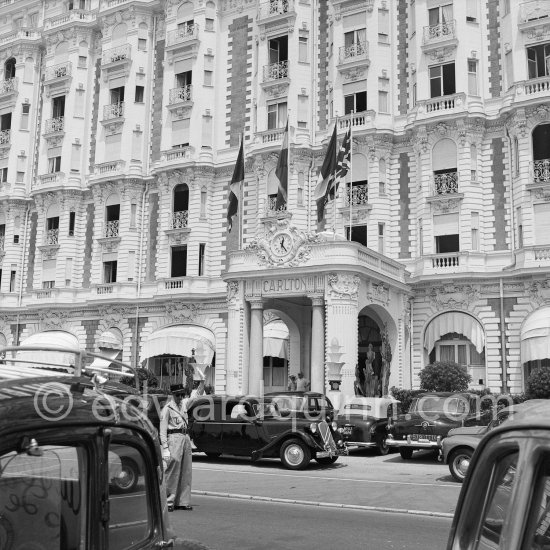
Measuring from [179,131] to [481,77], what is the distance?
53.0ft

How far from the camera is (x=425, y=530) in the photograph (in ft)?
30.6

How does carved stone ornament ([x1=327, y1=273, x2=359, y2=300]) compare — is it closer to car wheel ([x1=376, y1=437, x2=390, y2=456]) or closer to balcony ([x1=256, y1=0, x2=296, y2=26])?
car wheel ([x1=376, y1=437, x2=390, y2=456])

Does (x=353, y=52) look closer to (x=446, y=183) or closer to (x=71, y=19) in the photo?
(x=446, y=183)

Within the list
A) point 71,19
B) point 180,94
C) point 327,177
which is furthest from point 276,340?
point 71,19

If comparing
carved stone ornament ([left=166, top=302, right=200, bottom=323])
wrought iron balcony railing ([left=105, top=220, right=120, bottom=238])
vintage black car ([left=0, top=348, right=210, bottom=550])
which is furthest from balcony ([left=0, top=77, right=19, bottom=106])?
vintage black car ([left=0, top=348, right=210, bottom=550])

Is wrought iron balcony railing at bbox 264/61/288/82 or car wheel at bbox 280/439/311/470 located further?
wrought iron balcony railing at bbox 264/61/288/82

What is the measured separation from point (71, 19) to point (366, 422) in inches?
1329

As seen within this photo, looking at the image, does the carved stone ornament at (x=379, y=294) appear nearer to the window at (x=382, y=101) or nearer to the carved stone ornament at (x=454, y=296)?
the carved stone ornament at (x=454, y=296)

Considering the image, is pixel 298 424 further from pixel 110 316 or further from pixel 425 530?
pixel 110 316

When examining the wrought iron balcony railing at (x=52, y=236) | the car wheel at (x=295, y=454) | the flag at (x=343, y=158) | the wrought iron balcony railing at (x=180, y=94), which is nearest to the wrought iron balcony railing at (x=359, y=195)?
the flag at (x=343, y=158)

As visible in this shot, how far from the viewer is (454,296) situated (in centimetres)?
3066

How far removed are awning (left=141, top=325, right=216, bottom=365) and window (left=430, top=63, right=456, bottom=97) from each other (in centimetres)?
1613

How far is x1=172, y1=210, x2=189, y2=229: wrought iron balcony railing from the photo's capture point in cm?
3741

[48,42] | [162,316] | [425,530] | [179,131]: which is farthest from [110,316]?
[425,530]
